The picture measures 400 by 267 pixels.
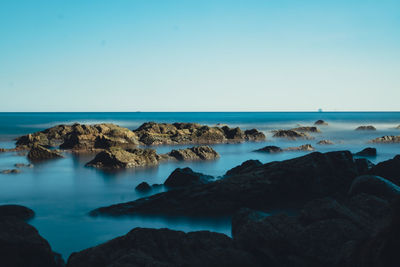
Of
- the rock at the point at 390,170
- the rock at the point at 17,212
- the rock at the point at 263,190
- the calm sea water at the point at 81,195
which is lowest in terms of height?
the calm sea water at the point at 81,195

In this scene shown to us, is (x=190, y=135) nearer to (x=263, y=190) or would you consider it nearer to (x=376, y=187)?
(x=263, y=190)

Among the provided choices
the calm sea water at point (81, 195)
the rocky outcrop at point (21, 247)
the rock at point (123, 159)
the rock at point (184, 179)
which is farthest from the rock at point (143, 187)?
the rocky outcrop at point (21, 247)

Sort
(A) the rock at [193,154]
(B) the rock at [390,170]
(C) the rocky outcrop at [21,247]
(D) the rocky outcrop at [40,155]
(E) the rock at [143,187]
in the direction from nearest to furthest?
(C) the rocky outcrop at [21,247] < (B) the rock at [390,170] < (E) the rock at [143,187] < (A) the rock at [193,154] < (D) the rocky outcrop at [40,155]

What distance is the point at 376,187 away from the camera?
427 inches

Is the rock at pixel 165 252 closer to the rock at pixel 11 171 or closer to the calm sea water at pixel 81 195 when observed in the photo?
the calm sea water at pixel 81 195

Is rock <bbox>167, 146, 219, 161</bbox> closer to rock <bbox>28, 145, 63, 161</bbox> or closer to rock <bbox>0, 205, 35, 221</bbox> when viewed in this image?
rock <bbox>28, 145, 63, 161</bbox>

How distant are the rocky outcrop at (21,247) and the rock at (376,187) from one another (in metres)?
8.54

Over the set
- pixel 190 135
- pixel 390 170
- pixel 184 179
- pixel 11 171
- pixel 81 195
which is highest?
pixel 390 170

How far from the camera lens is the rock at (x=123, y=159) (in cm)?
2440

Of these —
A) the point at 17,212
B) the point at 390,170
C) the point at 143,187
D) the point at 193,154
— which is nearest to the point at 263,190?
the point at 390,170

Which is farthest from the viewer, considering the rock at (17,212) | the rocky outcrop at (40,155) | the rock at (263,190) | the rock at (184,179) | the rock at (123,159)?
the rocky outcrop at (40,155)

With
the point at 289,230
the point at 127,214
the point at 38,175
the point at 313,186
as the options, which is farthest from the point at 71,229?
the point at 38,175

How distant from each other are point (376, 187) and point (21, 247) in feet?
30.9

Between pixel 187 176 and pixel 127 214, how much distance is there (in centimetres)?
497
